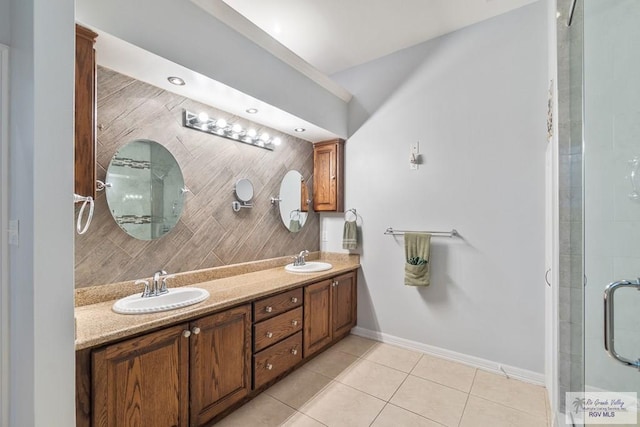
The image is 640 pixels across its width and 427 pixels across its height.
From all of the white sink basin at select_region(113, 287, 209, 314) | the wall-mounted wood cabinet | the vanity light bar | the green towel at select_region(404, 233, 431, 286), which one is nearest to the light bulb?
the vanity light bar

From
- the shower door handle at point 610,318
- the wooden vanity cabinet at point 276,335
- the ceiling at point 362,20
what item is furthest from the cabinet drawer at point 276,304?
the ceiling at point 362,20

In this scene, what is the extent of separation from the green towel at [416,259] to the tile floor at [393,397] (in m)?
0.75

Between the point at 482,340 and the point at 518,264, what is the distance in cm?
74

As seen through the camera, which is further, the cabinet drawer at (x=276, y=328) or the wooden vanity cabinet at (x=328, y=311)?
the wooden vanity cabinet at (x=328, y=311)

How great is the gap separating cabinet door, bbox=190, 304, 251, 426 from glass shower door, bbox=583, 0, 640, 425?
6.53 ft

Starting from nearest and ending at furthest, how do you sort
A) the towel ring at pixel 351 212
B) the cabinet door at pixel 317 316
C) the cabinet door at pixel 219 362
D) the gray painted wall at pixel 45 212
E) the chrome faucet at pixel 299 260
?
1. the gray painted wall at pixel 45 212
2. the cabinet door at pixel 219 362
3. the cabinet door at pixel 317 316
4. the chrome faucet at pixel 299 260
5. the towel ring at pixel 351 212

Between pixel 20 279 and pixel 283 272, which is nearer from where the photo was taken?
pixel 20 279

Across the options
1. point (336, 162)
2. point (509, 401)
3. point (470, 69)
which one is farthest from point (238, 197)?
point (509, 401)

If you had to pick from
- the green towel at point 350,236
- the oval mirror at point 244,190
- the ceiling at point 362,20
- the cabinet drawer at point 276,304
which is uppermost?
the ceiling at point 362,20

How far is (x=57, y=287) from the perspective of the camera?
44.4 inches

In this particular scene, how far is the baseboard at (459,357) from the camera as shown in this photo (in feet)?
7.54

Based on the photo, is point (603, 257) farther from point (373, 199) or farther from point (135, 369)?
point (135, 369)

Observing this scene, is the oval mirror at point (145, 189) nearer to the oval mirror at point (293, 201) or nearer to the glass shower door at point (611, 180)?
the oval mirror at point (293, 201)

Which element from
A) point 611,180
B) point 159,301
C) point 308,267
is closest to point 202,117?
point 159,301
